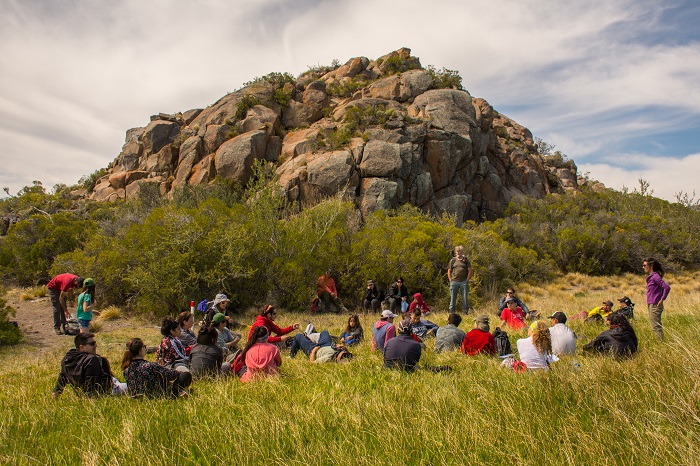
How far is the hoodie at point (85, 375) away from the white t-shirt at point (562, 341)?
22.5ft

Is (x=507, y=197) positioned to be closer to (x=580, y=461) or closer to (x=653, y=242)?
(x=653, y=242)

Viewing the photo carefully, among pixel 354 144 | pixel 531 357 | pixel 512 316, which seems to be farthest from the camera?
pixel 354 144

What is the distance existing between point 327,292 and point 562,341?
960 cm

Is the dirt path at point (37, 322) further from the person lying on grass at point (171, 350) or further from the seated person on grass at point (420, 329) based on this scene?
the seated person on grass at point (420, 329)

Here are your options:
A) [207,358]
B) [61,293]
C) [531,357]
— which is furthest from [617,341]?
[61,293]

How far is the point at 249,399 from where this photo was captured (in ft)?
16.2

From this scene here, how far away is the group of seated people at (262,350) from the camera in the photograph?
5336 millimetres

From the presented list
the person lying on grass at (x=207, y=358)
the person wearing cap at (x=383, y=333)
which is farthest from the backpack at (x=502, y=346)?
the person lying on grass at (x=207, y=358)

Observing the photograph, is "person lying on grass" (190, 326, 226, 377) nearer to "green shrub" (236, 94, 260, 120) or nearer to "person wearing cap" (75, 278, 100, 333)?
"person wearing cap" (75, 278, 100, 333)

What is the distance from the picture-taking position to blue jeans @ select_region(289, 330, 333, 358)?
832 cm

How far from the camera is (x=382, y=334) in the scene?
8.17 meters

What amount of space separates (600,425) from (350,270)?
1380cm

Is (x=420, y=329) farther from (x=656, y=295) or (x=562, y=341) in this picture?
(x=656, y=295)

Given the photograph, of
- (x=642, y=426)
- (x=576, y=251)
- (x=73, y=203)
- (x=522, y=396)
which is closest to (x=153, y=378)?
(x=522, y=396)
